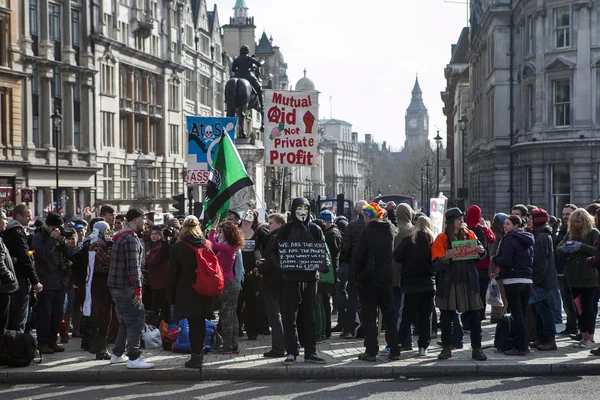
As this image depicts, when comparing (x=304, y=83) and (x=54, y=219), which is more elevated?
(x=304, y=83)

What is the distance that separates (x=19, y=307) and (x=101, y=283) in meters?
1.10

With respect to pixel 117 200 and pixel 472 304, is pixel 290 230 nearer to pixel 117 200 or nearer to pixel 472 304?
pixel 472 304

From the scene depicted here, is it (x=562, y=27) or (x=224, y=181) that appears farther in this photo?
(x=562, y=27)

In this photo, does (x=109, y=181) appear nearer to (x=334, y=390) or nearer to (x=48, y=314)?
(x=48, y=314)

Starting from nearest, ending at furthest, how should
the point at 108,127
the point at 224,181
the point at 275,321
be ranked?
the point at 275,321, the point at 224,181, the point at 108,127

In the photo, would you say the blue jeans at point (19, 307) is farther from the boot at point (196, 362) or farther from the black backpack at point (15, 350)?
the boot at point (196, 362)

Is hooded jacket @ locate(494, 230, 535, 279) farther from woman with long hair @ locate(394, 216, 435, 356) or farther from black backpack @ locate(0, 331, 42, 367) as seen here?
black backpack @ locate(0, 331, 42, 367)

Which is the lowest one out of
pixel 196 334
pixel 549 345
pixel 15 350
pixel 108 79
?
pixel 549 345

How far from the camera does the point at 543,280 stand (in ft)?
42.2

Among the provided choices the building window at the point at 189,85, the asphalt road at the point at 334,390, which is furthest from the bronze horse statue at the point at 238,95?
the building window at the point at 189,85

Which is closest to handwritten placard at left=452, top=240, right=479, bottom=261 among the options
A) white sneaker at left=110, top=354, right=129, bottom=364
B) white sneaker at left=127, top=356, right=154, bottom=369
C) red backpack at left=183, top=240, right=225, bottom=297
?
red backpack at left=183, top=240, right=225, bottom=297

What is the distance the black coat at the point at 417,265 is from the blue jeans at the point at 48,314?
15.9 ft

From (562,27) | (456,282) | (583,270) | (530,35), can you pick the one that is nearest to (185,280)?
(456,282)

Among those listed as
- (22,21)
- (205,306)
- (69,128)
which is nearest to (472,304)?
(205,306)
